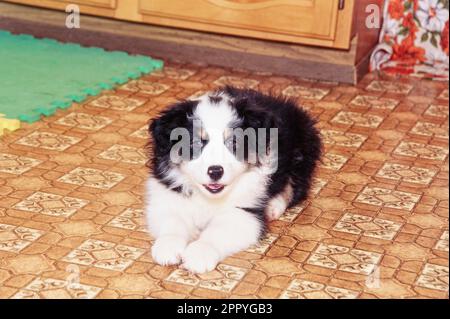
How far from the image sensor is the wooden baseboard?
431 centimetres

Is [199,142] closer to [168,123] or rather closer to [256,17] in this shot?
[168,123]

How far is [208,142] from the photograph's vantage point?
239cm

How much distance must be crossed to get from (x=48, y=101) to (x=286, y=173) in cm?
143

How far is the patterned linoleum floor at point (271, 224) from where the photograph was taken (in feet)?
7.58

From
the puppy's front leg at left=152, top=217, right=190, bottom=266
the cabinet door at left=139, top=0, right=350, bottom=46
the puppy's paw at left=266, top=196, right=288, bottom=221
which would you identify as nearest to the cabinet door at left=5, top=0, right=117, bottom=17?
the cabinet door at left=139, top=0, right=350, bottom=46

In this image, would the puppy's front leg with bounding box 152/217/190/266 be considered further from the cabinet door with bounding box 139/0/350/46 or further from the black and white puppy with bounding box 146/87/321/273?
the cabinet door with bounding box 139/0/350/46

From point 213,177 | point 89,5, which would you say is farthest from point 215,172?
point 89,5

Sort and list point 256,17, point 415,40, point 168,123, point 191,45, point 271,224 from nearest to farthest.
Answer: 1. point 168,123
2. point 271,224
3. point 256,17
4. point 191,45
5. point 415,40

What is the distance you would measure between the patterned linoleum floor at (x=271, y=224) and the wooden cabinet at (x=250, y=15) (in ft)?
1.00

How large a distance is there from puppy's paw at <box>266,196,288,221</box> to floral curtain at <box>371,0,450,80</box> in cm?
201

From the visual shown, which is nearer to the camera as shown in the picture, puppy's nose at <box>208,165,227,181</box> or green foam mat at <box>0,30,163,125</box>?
puppy's nose at <box>208,165,227,181</box>

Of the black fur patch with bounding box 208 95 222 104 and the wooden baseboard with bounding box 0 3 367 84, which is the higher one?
the black fur patch with bounding box 208 95 222 104

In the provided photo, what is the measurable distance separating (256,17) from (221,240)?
80.5 inches
